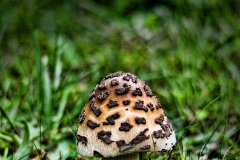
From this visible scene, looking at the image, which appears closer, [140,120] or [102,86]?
[140,120]

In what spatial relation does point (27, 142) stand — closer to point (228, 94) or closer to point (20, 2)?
point (228, 94)

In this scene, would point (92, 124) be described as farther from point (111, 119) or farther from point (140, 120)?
point (140, 120)

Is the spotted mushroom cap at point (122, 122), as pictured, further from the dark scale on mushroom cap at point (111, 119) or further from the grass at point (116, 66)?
the grass at point (116, 66)

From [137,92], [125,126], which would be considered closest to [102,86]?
[137,92]

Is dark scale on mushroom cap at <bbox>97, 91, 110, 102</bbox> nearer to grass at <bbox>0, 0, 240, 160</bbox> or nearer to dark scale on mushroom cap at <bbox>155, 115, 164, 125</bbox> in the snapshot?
dark scale on mushroom cap at <bbox>155, 115, 164, 125</bbox>

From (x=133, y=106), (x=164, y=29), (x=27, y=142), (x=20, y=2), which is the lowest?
(x=27, y=142)

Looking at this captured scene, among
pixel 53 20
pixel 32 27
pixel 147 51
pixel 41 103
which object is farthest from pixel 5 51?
pixel 41 103
